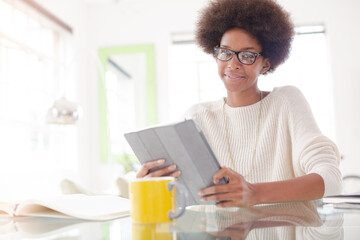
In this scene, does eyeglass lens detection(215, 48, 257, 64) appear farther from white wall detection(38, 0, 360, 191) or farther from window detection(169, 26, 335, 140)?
white wall detection(38, 0, 360, 191)

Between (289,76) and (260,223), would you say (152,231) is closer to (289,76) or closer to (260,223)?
(260,223)

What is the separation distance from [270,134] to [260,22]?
1.50 ft

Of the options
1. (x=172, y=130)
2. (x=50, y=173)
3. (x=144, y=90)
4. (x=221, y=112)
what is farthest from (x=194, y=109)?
(x=144, y=90)

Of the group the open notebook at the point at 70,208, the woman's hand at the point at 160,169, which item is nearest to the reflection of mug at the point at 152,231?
the open notebook at the point at 70,208

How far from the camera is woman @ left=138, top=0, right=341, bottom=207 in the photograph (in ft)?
5.25

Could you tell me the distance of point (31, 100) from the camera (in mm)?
4254

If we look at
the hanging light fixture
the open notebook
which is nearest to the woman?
the open notebook

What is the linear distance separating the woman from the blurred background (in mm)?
2982

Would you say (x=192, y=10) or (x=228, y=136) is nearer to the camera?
(x=228, y=136)

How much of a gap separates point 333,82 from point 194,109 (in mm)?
3835

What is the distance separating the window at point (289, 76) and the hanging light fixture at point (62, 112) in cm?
243

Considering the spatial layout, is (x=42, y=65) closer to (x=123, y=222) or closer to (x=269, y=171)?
(x=269, y=171)

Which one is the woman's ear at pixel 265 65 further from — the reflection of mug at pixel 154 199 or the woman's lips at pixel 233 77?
the reflection of mug at pixel 154 199

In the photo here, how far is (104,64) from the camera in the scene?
5504mm
